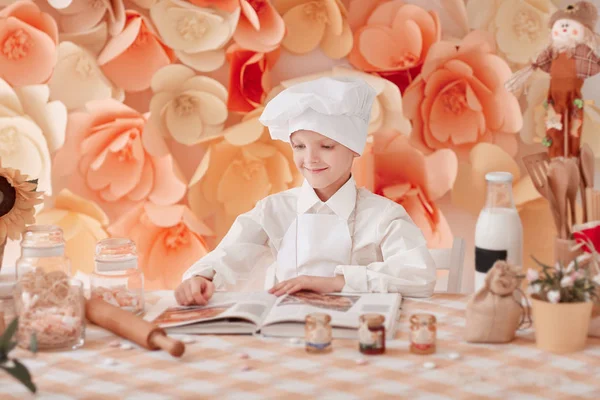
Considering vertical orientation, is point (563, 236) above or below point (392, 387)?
above

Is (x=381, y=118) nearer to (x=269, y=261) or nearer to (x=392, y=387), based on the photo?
(x=269, y=261)

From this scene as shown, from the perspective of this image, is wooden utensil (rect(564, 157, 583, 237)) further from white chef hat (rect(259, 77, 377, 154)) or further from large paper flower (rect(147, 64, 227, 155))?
large paper flower (rect(147, 64, 227, 155))

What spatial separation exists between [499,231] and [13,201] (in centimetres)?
91

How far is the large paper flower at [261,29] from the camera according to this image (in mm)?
2480

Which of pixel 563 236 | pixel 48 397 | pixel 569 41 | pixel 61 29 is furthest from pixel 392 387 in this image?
pixel 61 29

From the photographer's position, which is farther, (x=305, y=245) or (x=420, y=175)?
(x=420, y=175)

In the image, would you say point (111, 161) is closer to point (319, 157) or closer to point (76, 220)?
point (76, 220)

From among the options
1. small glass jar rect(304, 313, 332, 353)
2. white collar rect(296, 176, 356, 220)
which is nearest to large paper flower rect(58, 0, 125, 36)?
white collar rect(296, 176, 356, 220)

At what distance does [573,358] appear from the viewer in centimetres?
120

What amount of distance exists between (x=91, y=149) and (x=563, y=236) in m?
1.60

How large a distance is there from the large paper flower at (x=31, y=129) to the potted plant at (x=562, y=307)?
1.78m

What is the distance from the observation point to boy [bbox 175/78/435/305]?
70.1 inches

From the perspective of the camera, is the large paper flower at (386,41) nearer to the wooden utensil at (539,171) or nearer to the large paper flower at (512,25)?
the large paper flower at (512,25)

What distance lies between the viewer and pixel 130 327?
129cm
